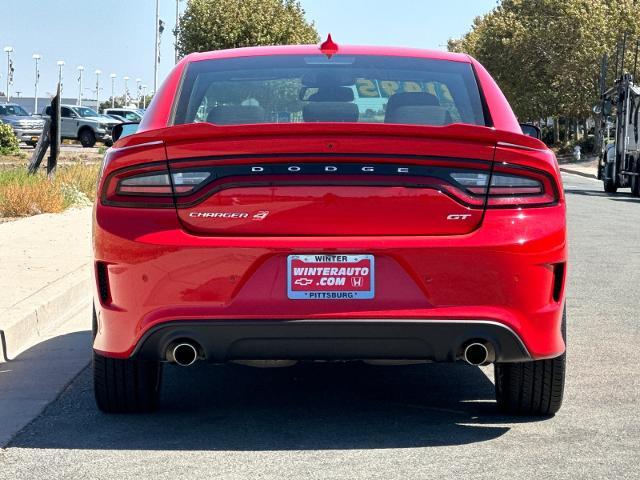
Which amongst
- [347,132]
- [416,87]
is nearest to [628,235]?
[416,87]

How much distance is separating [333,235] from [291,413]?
1195 millimetres

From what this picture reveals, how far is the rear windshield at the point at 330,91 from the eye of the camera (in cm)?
621

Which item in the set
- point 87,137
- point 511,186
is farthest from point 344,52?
point 87,137

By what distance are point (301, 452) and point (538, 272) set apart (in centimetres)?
119

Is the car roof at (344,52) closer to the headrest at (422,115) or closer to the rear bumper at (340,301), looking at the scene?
the headrest at (422,115)

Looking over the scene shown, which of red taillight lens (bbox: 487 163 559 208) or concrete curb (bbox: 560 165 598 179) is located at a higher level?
red taillight lens (bbox: 487 163 559 208)

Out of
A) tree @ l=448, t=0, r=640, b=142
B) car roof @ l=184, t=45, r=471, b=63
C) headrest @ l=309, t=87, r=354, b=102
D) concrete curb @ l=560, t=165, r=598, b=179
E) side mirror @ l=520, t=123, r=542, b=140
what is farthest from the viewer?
tree @ l=448, t=0, r=640, b=142

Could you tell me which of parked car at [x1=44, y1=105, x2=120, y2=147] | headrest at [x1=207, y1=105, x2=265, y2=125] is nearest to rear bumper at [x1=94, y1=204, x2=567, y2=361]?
headrest at [x1=207, y1=105, x2=265, y2=125]

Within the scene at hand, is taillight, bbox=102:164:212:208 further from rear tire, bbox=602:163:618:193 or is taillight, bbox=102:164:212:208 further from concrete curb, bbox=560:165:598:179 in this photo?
concrete curb, bbox=560:165:598:179

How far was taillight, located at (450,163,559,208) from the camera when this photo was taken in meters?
5.39

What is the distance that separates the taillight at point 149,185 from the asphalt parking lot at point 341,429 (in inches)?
39.2

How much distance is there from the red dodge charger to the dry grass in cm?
1237

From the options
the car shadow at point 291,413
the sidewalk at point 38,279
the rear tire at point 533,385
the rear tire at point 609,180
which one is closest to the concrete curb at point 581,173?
the rear tire at point 609,180

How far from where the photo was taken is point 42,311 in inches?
353
